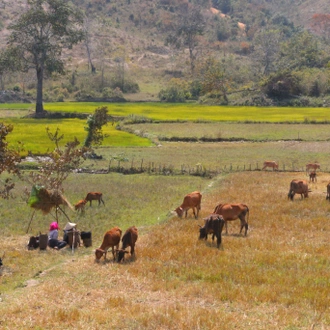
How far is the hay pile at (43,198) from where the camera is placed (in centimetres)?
2028

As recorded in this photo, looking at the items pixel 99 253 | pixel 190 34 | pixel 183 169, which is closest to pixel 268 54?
pixel 190 34

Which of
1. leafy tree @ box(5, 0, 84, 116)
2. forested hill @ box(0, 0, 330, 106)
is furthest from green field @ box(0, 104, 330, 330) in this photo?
forested hill @ box(0, 0, 330, 106)

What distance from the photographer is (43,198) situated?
67.3 ft

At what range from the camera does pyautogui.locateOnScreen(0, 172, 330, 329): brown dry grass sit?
38.0 ft

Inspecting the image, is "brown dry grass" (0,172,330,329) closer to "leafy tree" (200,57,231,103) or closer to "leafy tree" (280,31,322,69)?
"leafy tree" (200,57,231,103)

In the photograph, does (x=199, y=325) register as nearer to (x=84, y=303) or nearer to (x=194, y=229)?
(x=84, y=303)

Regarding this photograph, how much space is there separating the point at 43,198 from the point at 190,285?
8784mm

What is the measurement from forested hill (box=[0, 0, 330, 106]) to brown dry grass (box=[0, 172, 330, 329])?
71.3 metres

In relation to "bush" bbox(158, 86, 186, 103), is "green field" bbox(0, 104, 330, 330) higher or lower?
lower

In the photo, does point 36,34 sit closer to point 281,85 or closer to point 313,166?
point 281,85

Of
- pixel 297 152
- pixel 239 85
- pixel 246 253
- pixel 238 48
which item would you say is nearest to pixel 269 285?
pixel 246 253

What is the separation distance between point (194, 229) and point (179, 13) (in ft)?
518

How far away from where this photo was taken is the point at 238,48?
14788cm

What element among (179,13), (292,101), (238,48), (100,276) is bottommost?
(100,276)
